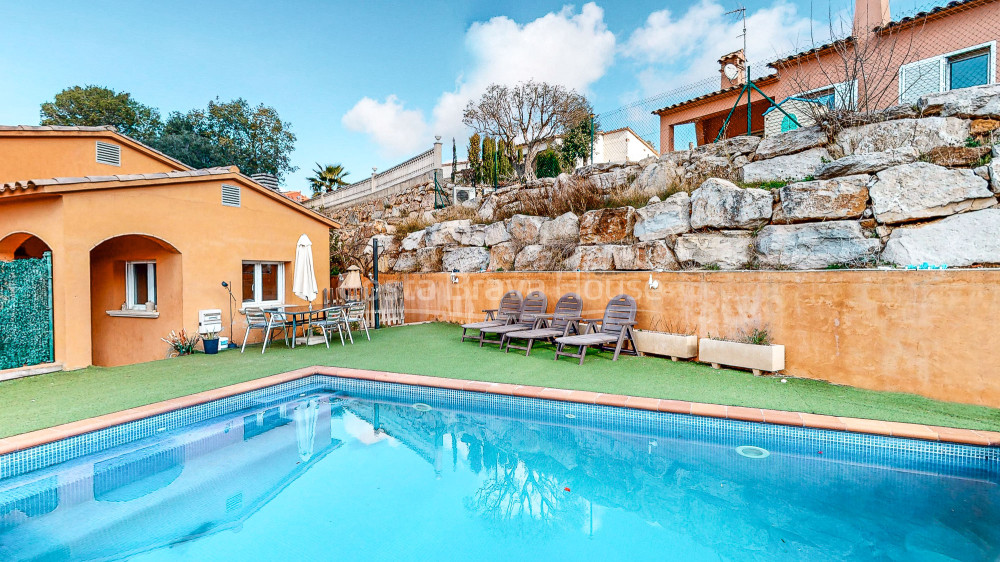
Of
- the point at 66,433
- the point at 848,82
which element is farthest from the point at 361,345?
the point at 848,82

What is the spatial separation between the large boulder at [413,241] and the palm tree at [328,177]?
2328 cm

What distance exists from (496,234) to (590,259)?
3.44 meters

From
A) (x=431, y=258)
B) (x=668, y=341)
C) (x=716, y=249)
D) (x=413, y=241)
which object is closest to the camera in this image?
(x=668, y=341)

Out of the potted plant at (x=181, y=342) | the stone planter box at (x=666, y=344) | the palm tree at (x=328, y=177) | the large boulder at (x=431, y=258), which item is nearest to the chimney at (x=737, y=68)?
the stone planter box at (x=666, y=344)

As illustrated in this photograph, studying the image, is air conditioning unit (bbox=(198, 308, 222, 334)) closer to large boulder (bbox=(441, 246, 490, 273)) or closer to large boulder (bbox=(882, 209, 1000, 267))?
large boulder (bbox=(441, 246, 490, 273))

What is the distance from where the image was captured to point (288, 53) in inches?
623

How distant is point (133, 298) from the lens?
947 centimetres

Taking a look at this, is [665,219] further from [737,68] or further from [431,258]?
[431,258]

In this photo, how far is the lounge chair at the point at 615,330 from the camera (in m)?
7.26

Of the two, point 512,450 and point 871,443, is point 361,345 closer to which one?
point 512,450

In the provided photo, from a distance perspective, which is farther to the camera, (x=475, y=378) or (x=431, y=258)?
(x=431, y=258)

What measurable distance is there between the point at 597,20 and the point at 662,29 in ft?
7.57

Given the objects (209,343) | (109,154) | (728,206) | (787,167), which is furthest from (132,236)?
(787,167)

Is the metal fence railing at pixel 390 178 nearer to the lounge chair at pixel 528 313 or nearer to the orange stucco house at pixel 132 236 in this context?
the orange stucco house at pixel 132 236
